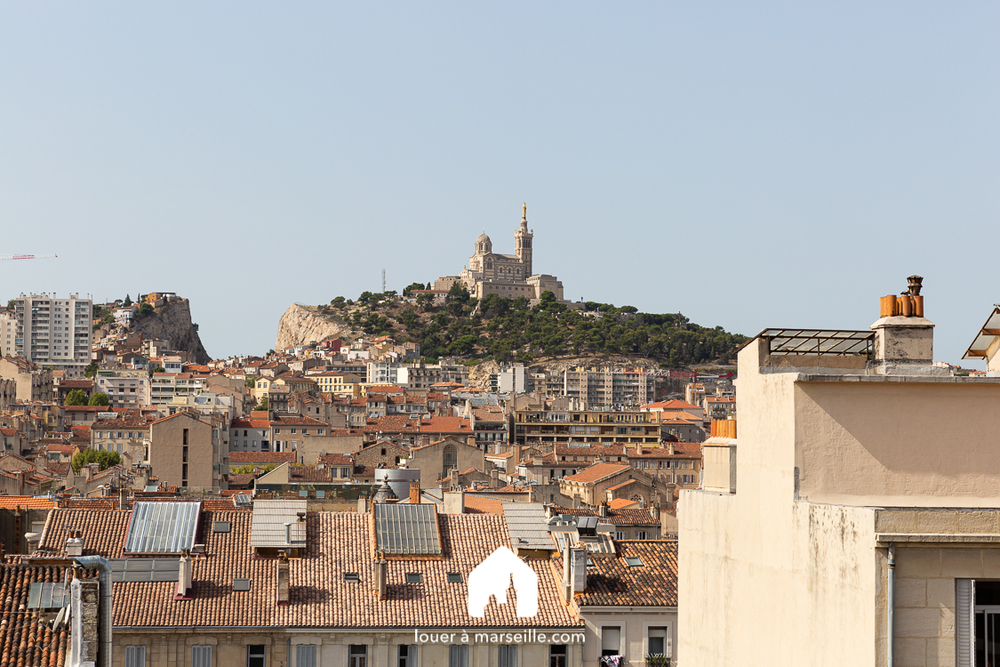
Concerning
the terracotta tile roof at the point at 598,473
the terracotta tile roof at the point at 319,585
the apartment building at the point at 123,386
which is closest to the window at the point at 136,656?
the terracotta tile roof at the point at 319,585

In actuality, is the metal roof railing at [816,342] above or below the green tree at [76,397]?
above

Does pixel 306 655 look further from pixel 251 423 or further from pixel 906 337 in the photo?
pixel 251 423

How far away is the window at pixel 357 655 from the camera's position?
816 inches

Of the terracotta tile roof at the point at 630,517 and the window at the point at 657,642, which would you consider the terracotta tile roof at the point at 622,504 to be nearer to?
the terracotta tile roof at the point at 630,517

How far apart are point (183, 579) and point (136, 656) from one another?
1.55 m

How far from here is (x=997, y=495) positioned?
6.45 meters

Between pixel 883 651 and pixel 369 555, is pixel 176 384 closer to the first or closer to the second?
pixel 369 555

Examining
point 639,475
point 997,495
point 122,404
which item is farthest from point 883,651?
point 122,404

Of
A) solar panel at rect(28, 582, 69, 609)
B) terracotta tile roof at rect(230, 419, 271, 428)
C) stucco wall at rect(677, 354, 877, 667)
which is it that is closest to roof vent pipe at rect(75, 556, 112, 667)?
solar panel at rect(28, 582, 69, 609)

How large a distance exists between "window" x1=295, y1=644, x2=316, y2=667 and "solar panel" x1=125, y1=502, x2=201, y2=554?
10.6 feet

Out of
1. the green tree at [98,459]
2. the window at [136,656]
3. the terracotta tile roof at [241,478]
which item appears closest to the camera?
the window at [136,656]

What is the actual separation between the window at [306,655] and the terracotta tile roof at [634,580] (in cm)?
452

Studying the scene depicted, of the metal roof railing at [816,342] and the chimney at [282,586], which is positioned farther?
the chimney at [282,586]

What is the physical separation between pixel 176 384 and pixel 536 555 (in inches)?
4884
